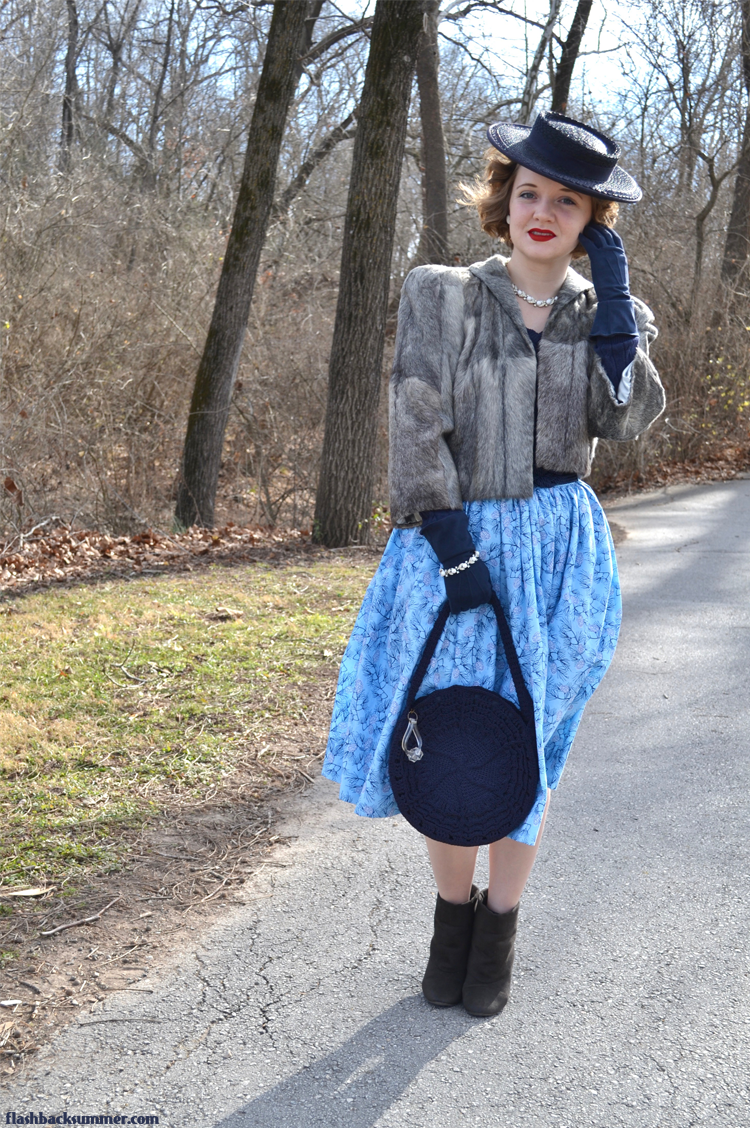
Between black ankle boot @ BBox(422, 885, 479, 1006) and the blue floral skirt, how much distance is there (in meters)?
0.31

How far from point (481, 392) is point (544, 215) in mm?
464

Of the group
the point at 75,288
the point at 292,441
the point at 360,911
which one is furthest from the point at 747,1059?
the point at 75,288

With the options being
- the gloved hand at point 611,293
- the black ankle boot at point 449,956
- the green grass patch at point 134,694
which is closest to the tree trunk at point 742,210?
the green grass patch at point 134,694

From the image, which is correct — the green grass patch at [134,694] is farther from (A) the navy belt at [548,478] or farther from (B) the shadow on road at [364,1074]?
(A) the navy belt at [548,478]

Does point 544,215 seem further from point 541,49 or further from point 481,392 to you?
point 541,49

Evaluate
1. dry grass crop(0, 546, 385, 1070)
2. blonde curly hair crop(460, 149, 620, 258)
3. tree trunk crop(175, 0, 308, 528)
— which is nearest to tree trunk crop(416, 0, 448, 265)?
tree trunk crop(175, 0, 308, 528)

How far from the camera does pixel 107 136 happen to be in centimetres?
2450

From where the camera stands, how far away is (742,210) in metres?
16.1

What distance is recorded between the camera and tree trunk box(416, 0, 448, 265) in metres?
15.3

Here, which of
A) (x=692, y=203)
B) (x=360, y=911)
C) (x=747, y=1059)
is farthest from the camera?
(x=692, y=203)

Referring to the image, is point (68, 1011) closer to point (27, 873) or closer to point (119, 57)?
point (27, 873)

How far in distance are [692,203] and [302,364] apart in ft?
25.2

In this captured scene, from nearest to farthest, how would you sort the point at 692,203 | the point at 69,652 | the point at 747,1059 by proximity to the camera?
the point at 747,1059
the point at 69,652
the point at 692,203

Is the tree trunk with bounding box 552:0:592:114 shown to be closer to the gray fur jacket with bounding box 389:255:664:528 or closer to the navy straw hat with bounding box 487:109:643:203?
the navy straw hat with bounding box 487:109:643:203
